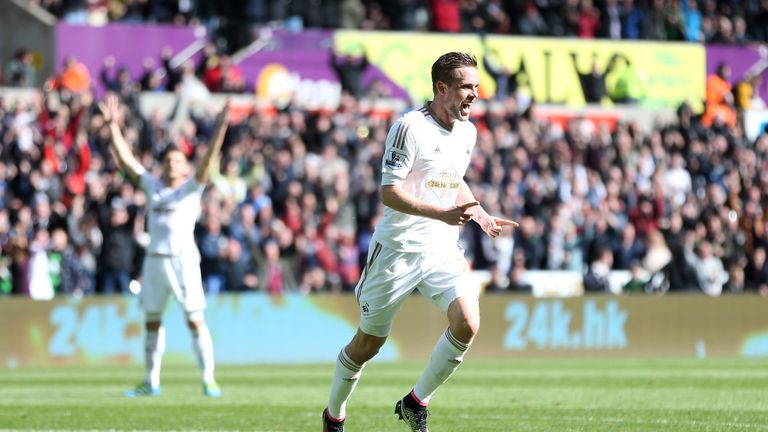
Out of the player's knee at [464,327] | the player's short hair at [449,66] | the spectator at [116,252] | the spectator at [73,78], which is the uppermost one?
the player's short hair at [449,66]

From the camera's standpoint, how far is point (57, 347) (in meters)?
21.1

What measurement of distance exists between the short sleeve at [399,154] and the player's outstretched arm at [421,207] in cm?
9

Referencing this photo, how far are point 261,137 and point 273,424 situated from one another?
45.2 feet

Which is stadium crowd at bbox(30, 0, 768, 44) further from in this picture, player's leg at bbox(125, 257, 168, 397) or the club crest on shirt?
the club crest on shirt

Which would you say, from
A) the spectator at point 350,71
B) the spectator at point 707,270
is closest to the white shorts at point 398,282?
the spectator at point 707,270

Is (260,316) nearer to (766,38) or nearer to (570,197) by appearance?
(570,197)

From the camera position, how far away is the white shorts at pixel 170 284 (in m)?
14.7

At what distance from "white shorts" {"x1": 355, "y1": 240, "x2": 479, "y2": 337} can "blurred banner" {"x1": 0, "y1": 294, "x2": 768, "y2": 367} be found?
12064 mm

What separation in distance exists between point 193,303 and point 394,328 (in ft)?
27.2

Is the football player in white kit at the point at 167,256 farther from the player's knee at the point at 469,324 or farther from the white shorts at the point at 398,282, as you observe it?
the player's knee at the point at 469,324

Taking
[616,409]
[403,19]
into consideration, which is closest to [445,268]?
[616,409]

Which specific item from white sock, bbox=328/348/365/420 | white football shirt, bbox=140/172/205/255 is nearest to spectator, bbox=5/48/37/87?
white football shirt, bbox=140/172/205/255

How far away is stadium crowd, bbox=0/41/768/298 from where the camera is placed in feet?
71.3

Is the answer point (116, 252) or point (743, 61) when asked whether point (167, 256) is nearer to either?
point (116, 252)
